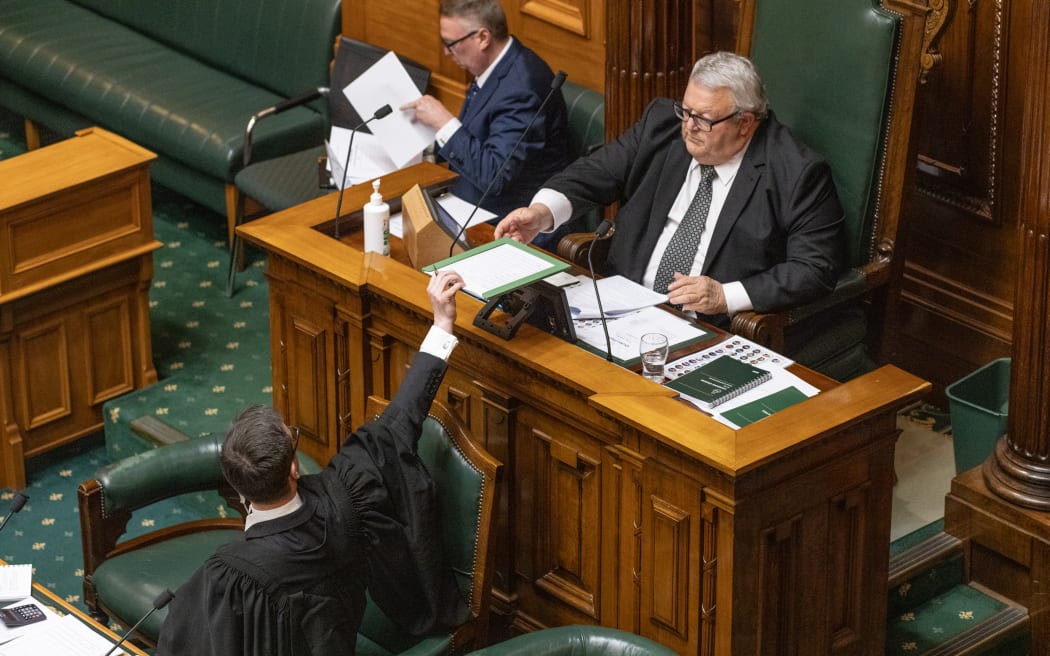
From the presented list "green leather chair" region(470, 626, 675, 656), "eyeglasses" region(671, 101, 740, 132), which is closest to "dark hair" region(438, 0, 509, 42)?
"eyeglasses" region(671, 101, 740, 132)

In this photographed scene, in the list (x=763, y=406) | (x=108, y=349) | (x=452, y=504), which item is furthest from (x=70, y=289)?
(x=763, y=406)

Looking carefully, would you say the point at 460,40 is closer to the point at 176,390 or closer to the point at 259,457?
the point at 176,390

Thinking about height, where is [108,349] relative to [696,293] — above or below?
below

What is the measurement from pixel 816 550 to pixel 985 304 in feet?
5.52

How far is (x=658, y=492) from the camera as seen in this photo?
11.8 feet

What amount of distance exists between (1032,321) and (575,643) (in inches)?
58.6

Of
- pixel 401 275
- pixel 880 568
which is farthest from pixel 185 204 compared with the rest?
pixel 880 568

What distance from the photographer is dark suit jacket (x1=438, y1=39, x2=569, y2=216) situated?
5.08 meters

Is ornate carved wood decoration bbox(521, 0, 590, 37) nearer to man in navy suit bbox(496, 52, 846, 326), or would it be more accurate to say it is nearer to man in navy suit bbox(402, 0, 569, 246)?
man in navy suit bbox(402, 0, 569, 246)

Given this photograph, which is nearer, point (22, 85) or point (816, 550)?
point (816, 550)

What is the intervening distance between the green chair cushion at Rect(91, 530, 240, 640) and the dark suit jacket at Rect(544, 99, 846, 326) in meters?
1.40

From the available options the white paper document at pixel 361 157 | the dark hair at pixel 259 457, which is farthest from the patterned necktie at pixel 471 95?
the dark hair at pixel 259 457

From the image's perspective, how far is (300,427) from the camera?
464 centimetres

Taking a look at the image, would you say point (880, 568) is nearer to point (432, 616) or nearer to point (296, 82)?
point (432, 616)
